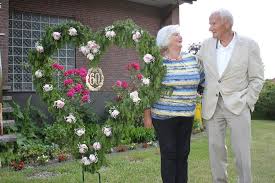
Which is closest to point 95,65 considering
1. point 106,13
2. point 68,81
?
point 68,81

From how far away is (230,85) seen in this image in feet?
14.9

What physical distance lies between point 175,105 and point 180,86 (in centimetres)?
20

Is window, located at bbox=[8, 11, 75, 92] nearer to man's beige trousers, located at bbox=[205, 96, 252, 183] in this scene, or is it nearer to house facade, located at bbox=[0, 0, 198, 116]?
house facade, located at bbox=[0, 0, 198, 116]

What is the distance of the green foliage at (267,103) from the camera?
19.5m

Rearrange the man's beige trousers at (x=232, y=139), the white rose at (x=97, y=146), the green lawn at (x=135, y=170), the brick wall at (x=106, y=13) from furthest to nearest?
the brick wall at (x=106, y=13) → the green lawn at (x=135, y=170) → the white rose at (x=97, y=146) → the man's beige trousers at (x=232, y=139)

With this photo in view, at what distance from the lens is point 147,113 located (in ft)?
15.6

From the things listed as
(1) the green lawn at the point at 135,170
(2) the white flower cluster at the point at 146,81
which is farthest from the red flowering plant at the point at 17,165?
(2) the white flower cluster at the point at 146,81

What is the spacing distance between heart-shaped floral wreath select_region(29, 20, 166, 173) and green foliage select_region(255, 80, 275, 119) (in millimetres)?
15520

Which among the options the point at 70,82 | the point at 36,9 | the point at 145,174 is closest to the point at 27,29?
the point at 36,9

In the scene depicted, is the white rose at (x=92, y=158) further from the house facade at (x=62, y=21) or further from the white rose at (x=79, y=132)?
the house facade at (x=62, y=21)

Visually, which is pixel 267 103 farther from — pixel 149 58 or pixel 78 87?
pixel 149 58

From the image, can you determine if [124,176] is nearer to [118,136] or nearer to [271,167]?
[118,136]

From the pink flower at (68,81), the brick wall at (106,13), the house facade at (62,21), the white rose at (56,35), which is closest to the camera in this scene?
the white rose at (56,35)

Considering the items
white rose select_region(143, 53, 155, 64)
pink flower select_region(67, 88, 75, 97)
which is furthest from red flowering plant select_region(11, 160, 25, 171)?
white rose select_region(143, 53, 155, 64)
